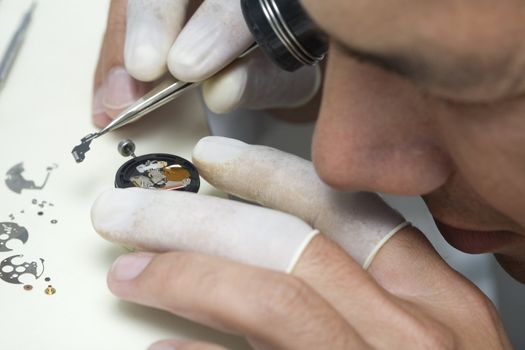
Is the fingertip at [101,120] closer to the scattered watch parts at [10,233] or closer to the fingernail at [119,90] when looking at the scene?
the fingernail at [119,90]

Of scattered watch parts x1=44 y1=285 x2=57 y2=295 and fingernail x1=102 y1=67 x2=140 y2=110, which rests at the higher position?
fingernail x1=102 y1=67 x2=140 y2=110

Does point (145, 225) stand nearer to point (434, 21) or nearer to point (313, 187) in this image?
point (313, 187)

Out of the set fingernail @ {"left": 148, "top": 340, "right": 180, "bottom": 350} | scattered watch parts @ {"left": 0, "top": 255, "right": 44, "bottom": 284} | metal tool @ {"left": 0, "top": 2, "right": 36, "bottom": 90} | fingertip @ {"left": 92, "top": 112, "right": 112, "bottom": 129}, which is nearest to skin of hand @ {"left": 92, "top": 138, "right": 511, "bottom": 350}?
fingernail @ {"left": 148, "top": 340, "right": 180, "bottom": 350}

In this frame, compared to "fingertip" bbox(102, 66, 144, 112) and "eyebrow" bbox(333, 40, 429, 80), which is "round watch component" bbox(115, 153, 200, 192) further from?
"eyebrow" bbox(333, 40, 429, 80)

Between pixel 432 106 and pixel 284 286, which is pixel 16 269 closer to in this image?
pixel 284 286

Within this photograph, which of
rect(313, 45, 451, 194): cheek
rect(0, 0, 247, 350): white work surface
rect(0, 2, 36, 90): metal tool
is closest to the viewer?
rect(313, 45, 451, 194): cheek

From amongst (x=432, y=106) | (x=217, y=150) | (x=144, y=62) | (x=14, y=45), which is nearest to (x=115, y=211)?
(x=217, y=150)
